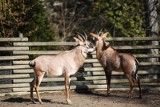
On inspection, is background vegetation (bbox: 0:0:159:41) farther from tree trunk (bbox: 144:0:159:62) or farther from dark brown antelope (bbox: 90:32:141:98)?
dark brown antelope (bbox: 90:32:141:98)

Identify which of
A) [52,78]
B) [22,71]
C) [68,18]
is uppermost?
[68,18]

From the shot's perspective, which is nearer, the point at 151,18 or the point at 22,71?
the point at 22,71

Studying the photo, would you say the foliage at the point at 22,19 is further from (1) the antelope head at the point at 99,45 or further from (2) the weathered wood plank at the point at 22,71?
(1) the antelope head at the point at 99,45

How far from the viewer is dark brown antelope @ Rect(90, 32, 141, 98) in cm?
1323

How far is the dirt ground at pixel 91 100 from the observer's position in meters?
12.3

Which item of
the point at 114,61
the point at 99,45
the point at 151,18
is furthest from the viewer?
the point at 151,18

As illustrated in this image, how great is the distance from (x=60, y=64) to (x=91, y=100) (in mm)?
1505

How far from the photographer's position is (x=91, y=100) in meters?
13.0

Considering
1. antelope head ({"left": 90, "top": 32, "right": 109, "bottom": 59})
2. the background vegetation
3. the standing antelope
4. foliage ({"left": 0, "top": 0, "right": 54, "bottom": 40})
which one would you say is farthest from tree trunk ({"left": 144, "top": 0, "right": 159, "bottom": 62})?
the standing antelope

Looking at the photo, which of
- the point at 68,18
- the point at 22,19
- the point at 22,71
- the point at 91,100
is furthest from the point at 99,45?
the point at 68,18

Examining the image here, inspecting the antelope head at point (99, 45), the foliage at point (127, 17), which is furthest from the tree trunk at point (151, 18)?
the antelope head at point (99, 45)

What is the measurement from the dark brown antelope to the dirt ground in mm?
437

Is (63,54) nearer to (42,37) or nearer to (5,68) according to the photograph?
(5,68)

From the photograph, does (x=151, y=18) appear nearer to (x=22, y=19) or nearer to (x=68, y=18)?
(x=22, y=19)
